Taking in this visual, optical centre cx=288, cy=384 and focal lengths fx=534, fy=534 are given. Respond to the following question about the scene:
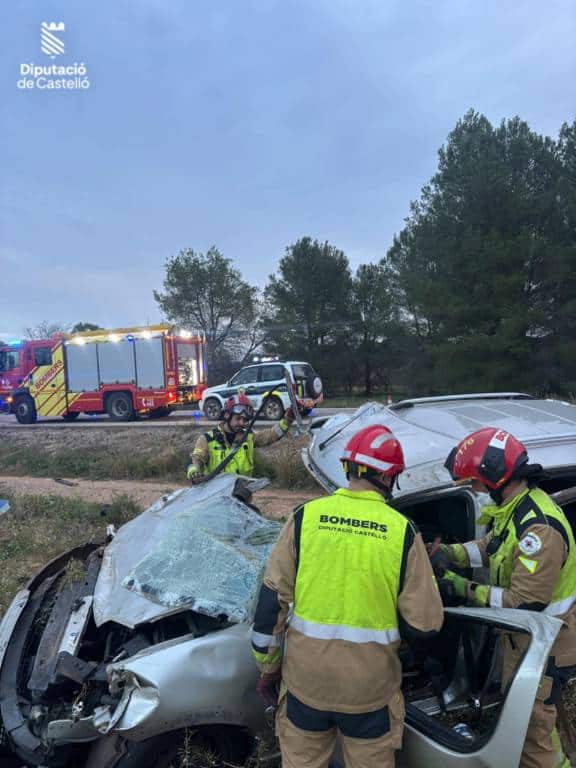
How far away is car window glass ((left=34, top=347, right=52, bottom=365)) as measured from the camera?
57.9 feet

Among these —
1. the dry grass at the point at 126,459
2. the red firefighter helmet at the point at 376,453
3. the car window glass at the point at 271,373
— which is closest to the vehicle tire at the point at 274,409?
the car window glass at the point at 271,373

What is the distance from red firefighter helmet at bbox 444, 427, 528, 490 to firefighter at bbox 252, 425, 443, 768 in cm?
67

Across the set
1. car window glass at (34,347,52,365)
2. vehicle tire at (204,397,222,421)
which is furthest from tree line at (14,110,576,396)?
car window glass at (34,347,52,365)

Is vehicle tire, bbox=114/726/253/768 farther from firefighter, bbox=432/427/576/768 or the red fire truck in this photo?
the red fire truck

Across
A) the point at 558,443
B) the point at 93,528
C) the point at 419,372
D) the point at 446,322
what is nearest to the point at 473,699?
the point at 558,443

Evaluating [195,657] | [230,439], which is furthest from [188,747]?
[230,439]

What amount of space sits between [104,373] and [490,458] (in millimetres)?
16493

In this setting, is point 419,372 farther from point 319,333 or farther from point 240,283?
point 240,283

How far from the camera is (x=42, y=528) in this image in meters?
6.48

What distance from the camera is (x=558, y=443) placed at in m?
2.99

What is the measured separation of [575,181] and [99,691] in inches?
749

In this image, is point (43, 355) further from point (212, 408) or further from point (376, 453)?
point (376, 453)

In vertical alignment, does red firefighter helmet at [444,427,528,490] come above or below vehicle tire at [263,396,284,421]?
above

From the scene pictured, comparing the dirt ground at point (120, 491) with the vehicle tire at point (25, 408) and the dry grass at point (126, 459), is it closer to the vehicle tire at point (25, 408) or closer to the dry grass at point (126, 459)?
the dry grass at point (126, 459)
